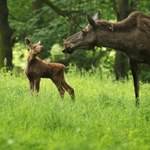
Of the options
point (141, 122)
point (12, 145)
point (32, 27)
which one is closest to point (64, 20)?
point (32, 27)

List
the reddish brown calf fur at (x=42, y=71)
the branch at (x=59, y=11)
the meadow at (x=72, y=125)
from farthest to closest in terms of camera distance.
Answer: the branch at (x=59, y=11)
the reddish brown calf fur at (x=42, y=71)
the meadow at (x=72, y=125)

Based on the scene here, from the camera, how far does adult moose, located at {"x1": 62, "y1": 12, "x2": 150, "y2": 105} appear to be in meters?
12.4

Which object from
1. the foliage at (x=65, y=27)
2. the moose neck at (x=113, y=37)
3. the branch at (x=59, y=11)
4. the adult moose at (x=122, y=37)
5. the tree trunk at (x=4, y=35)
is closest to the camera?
the adult moose at (x=122, y=37)

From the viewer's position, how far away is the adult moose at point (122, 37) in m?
12.4

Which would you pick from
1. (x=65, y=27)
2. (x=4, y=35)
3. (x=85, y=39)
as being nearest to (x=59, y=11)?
(x=65, y=27)

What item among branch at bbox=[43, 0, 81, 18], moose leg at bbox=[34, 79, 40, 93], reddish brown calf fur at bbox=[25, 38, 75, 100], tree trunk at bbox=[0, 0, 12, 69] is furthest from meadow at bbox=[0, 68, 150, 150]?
branch at bbox=[43, 0, 81, 18]

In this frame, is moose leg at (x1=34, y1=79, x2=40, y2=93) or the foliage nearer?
moose leg at (x1=34, y1=79, x2=40, y2=93)

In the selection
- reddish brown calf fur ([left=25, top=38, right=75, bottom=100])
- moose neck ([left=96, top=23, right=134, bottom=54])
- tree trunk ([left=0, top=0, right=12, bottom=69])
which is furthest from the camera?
tree trunk ([left=0, top=0, right=12, bottom=69])

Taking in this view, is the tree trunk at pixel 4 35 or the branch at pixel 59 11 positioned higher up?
the branch at pixel 59 11

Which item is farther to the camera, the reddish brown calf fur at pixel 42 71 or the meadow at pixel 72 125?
the reddish brown calf fur at pixel 42 71

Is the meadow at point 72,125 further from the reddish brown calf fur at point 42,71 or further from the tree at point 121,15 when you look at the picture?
the tree at point 121,15

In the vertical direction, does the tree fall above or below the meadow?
→ above

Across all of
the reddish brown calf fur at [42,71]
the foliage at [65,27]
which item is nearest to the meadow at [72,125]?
the reddish brown calf fur at [42,71]

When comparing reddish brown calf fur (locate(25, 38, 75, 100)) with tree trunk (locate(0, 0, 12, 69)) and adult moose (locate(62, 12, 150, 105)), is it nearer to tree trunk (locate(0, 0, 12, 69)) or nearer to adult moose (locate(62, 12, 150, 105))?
adult moose (locate(62, 12, 150, 105))
